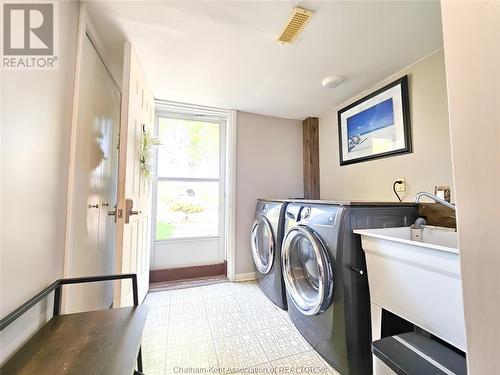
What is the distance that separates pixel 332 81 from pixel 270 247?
1.60 meters

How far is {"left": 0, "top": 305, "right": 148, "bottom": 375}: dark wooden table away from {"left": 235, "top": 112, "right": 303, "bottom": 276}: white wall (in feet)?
5.68

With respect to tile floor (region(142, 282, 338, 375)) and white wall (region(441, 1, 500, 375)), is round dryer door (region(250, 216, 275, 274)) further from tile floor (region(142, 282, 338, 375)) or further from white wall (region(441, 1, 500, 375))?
white wall (region(441, 1, 500, 375))

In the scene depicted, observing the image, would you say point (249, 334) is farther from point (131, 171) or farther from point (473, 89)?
point (473, 89)

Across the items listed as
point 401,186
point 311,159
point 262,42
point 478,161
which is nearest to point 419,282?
point 478,161

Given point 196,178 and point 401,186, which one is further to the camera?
point 196,178

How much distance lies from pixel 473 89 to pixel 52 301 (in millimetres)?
1717

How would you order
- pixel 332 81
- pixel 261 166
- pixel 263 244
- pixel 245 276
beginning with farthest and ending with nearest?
pixel 261 166 < pixel 245 276 < pixel 263 244 < pixel 332 81

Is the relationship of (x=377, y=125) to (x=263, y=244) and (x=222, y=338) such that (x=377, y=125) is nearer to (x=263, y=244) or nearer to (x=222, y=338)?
(x=263, y=244)

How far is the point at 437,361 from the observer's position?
0.82m

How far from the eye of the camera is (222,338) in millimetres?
1553

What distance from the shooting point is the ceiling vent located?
46.6 inches

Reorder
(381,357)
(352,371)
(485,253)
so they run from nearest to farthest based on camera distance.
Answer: (485,253) < (381,357) < (352,371)

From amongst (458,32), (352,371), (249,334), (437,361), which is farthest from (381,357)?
(458,32)

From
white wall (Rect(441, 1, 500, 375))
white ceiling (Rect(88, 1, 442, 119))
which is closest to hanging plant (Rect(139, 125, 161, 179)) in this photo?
white ceiling (Rect(88, 1, 442, 119))
